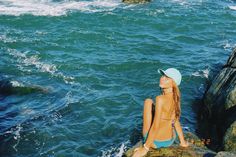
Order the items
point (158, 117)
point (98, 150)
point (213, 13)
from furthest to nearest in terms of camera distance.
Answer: point (213, 13) → point (98, 150) → point (158, 117)

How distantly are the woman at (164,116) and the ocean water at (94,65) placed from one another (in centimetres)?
350

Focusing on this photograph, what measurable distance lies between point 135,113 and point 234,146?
4857 mm

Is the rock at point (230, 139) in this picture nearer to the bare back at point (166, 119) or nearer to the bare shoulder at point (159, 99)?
the bare back at point (166, 119)

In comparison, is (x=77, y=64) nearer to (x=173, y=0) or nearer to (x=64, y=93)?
(x=64, y=93)

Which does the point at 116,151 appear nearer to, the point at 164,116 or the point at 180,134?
the point at 180,134

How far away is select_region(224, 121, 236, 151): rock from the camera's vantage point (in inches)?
434

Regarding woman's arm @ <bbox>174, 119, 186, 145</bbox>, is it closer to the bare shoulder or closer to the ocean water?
the bare shoulder

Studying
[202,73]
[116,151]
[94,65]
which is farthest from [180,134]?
[94,65]

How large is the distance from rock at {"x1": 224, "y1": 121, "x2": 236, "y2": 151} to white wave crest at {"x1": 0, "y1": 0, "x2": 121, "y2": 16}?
19.9m

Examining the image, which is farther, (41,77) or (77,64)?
(77,64)

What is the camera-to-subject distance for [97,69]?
19.2 meters

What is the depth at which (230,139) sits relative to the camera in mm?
11148

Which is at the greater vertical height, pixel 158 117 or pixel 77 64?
pixel 158 117

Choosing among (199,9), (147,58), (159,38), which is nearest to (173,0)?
(199,9)
